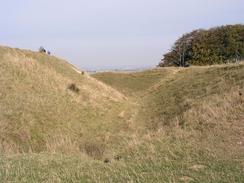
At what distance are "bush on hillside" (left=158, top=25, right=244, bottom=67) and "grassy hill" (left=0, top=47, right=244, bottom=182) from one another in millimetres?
21194

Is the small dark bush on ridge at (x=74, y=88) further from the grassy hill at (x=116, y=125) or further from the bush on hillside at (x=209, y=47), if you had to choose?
the bush on hillside at (x=209, y=47)

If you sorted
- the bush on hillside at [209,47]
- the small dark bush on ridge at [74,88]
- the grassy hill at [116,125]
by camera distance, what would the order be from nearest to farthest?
the grassy hill at [116,125] → the small dark bush on ridge at [74,88] → the bush on hillside at [209,47]

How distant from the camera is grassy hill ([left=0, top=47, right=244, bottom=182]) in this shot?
9.83 meters

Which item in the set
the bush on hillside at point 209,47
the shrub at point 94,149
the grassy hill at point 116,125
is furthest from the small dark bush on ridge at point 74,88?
the bush on hillside at point 209,47

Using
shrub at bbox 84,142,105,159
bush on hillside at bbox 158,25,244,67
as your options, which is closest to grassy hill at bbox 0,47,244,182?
shrub at bbox 84,142,105,159

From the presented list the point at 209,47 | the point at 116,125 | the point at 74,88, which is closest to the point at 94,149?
the point at 116,125

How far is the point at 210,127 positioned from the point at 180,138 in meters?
1.54

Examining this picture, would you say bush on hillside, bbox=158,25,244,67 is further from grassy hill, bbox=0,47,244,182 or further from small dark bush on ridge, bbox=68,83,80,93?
small dark bush on ridge, bbox=68,83,80,93

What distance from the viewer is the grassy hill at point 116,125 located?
9.83 meters

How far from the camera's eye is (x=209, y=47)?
57094 millimetres

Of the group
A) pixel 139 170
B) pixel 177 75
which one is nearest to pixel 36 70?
pixel 177 75

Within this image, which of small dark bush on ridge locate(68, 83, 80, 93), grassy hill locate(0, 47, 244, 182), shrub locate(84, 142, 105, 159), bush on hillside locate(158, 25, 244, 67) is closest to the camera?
grassy hill locate(0, 47, 244, 182)

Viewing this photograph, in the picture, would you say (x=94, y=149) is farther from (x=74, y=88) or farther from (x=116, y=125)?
(x=74, y=88)

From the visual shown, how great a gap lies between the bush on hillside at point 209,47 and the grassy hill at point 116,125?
21.2 metres
